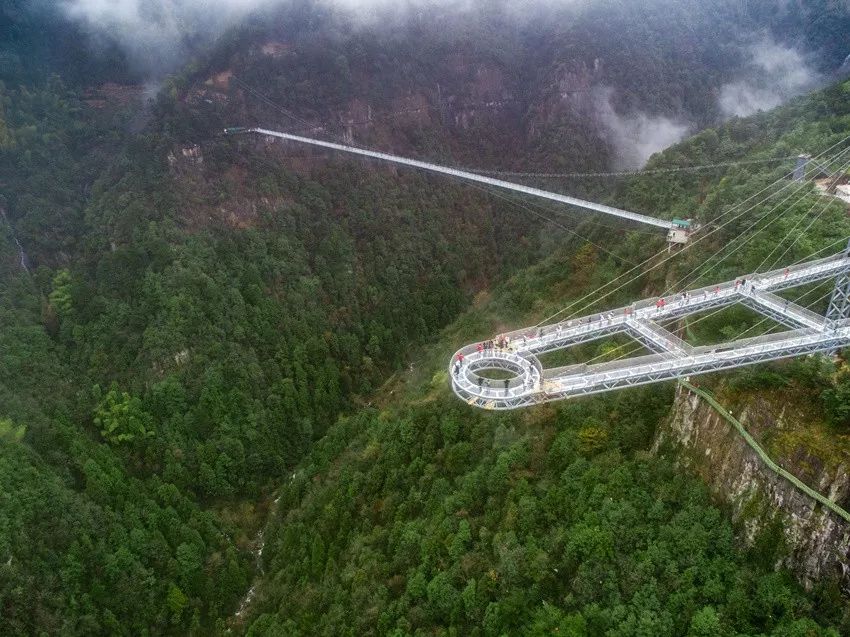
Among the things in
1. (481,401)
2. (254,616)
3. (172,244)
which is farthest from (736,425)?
(172,244)

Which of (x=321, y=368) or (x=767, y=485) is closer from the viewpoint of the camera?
(x=767, y=485)

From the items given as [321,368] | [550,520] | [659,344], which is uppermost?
[321,368]

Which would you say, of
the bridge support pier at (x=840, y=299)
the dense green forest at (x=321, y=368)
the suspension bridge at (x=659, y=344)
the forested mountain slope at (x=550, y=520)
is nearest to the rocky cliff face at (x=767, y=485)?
the forested mountain slope at (x=550, y=520)

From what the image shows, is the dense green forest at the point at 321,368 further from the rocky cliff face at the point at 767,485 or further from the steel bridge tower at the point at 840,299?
the steel bridge tower at the point at 840,299

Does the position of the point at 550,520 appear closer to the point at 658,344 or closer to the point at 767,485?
the point at 767,485

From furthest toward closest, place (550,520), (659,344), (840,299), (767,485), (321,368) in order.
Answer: (321,368) < (659,344) < (840,299) < (550,520) < (767,485)

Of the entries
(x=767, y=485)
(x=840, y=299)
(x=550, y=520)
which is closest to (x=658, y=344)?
(x=840, y=299)
